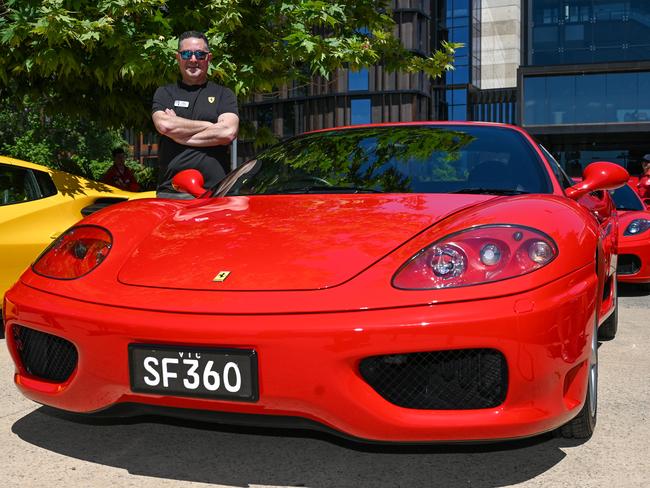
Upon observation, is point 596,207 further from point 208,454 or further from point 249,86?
point 249,86

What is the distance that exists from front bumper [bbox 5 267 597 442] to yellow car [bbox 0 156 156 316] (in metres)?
2.74

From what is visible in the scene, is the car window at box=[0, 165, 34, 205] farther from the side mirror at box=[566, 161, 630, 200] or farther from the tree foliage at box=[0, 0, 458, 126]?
the side mirror at box=[566, 161, 630, 200]

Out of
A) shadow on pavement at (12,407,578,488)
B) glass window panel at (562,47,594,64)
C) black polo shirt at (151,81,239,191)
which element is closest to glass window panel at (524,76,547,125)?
glass window panel at (562,47,594,64)

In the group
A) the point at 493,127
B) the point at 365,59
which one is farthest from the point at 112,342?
the point at 365,59

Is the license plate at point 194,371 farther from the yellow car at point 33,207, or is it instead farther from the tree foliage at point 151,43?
the tree foliage at point 151,43

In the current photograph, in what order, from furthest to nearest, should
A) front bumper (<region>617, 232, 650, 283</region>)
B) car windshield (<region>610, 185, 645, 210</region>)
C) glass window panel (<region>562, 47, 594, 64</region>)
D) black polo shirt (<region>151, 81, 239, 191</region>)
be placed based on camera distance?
glass window panel (<region>562, 47, 594, 64</region>) → car windshield (<region>610, 185, 645, 210</region>) → front bumper (<region>617, 232, 650, 283</region>) → black polo shirt (<region>151, 81, 239, 191</region>)

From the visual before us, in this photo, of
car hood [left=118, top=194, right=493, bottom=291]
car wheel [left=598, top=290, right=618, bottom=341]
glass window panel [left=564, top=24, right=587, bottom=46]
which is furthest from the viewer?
glass window panel [left=564, top=24, right=587, bottom=46]

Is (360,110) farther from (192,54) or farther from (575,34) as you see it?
(192,54)

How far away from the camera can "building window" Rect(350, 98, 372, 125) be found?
49.0 m

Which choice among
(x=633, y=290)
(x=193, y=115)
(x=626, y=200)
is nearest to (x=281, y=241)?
(x=193, y=115)

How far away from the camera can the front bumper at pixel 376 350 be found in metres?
2.14

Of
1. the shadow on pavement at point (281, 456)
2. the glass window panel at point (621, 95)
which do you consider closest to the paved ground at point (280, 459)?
the shadow on pavement at point (281, 456)

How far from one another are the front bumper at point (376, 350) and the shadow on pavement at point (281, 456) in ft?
0.96

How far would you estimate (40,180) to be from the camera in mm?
5172
